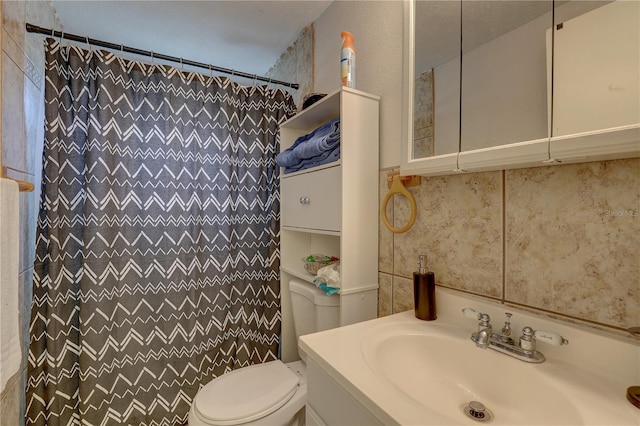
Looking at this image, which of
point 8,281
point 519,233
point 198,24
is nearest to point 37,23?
point 198,24

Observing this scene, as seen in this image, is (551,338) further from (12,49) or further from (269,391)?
(12,49)

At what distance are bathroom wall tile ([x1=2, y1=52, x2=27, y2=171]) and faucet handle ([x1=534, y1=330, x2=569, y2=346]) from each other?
1829mm

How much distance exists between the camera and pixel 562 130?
2.11 ft

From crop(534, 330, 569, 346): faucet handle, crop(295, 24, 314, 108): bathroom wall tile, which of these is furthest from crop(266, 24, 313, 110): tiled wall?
crop(534, 330, 569, 346): faucet handle

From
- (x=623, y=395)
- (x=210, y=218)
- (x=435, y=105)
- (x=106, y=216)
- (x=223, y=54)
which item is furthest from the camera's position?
(x=223, y=54)

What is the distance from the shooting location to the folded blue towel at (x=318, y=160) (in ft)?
3.95

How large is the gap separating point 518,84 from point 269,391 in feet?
4.55

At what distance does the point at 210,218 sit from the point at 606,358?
1.66m

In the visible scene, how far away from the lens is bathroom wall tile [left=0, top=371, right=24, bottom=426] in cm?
110

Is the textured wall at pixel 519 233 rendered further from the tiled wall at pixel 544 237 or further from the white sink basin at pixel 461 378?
the white sink basin at pixel 461 378

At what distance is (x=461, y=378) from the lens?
767mm

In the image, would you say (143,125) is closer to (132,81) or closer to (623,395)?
Answer: (132,81)

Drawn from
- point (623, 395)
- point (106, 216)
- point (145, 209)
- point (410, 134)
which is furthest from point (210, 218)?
point (623, 395)

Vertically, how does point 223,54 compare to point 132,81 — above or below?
above
